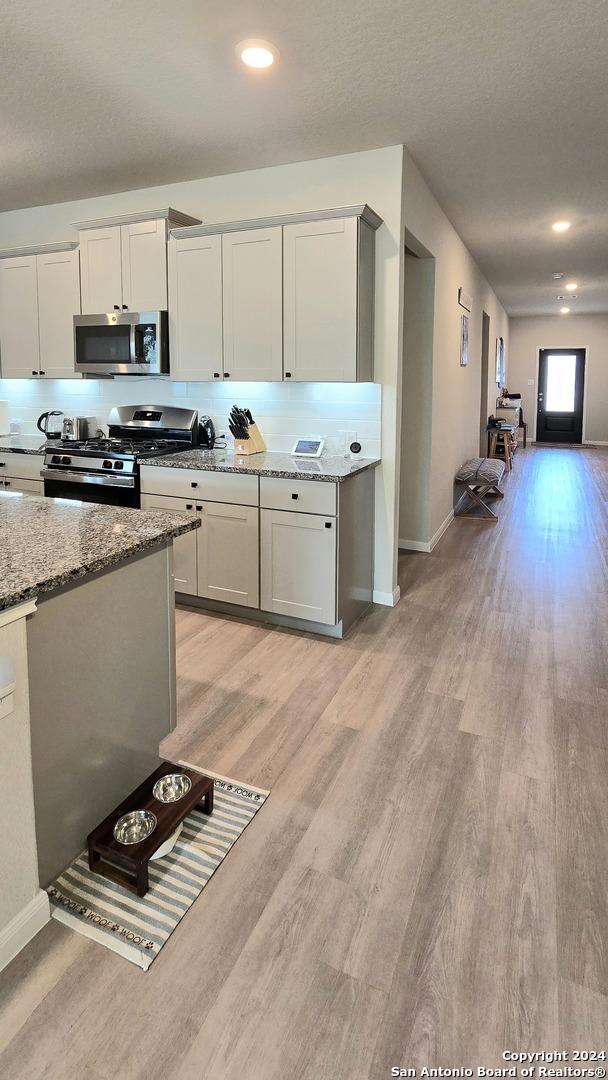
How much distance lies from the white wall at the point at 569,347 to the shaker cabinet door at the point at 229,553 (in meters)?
11.2

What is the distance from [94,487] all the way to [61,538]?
2.27m

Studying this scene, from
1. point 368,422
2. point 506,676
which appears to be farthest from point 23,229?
point 506,676

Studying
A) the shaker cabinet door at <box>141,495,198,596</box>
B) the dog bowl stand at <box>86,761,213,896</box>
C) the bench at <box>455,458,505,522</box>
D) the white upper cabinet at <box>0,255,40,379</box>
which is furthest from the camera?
the bench at <box>455,458,505,522</box>

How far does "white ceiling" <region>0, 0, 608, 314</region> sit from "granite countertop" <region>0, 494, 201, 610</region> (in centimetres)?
184

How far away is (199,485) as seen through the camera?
368 cm

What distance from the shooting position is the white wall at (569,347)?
12414 millimetres

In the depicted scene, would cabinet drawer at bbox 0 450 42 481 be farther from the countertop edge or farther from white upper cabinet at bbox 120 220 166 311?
the countertop edge

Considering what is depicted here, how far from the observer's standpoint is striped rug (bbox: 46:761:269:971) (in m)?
1.61

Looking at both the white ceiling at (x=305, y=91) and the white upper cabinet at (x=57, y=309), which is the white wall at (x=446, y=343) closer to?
the white ceiling at (x=305, y=91)

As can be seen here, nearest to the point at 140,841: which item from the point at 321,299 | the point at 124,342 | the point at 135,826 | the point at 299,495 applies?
the point at 135,826

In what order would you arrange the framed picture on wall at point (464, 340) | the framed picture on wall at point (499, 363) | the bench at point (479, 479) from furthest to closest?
the framed picture on wall at point (499, 363) < the bench at point (479, 479) < the framed picture on wall at point (464, 340)

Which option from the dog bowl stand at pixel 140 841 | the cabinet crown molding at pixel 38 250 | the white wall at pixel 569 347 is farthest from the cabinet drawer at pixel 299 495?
the white wall at pixel 569 347

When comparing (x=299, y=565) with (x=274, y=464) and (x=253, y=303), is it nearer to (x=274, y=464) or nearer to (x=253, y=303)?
(x=274, y=464)

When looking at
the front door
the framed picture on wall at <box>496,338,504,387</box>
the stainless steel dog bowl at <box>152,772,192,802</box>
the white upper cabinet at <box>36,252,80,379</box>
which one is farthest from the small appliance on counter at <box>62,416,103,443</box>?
the front door
